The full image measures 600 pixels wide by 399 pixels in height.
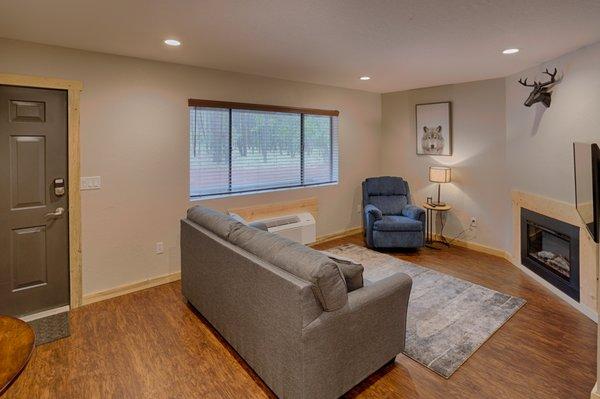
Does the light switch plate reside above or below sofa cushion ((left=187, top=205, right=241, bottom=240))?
above

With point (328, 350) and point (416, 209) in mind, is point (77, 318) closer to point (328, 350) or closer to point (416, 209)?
point (328, 350)

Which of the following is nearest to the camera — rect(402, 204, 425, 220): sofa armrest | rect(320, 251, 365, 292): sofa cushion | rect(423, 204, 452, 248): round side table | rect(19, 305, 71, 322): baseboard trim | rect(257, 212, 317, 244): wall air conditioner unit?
rect(320, 251, 365, 292): sofa cushion

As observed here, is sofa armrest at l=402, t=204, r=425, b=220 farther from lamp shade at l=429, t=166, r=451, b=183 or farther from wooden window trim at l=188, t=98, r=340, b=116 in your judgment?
wooden window trim at l=188, t=98, r=340, b=116

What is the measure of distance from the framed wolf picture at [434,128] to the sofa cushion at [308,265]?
402 centimetres

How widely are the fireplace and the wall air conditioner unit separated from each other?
2.72 m

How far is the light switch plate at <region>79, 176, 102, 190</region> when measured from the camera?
10.8ft

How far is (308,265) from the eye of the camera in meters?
1.87

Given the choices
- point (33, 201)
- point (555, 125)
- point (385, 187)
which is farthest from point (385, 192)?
point (33, 201)

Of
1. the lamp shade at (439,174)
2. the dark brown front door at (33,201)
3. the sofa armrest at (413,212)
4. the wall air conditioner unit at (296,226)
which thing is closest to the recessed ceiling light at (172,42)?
the dark brown front door at (33,201)

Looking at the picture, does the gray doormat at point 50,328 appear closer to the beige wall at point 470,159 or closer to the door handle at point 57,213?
the door handle at point 57,213

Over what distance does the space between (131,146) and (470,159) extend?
4.52 m

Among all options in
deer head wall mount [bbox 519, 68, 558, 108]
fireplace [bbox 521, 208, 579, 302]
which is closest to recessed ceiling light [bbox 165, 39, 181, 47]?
deer head wall mount [bbox 519, 68, 558, 108]

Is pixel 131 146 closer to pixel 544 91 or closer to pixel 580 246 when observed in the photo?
pixel 544 91

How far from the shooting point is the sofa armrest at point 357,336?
181 centimetres
